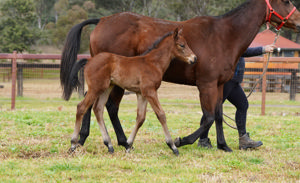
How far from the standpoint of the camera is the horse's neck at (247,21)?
231 inches

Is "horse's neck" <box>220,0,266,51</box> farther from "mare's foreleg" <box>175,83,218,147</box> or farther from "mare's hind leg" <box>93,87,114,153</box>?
"mare's hind leg" <box>93,87,114,153</box>

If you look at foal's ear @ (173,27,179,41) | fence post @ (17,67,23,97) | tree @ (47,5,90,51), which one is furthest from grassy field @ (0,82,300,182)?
tree @ (47,5,90,51)

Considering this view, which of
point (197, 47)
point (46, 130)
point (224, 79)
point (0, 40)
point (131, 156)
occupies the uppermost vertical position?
point (197, 47)

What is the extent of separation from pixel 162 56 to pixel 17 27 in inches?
1091

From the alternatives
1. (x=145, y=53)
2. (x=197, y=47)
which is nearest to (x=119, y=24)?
(x=145, y=53)

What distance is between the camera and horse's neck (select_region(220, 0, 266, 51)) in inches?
231

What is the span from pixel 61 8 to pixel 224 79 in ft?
139

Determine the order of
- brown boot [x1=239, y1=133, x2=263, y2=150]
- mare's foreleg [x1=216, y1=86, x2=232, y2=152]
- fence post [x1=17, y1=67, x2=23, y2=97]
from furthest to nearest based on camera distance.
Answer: fence post [x1=17, y1=67, x2=23, y2=97], brown boot [x1=239, y1=133, x2=263, y2=150], mare's foreleg [x1=216, y1=86, x2=232, y2=152]

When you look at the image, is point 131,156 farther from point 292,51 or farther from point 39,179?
point 292,51

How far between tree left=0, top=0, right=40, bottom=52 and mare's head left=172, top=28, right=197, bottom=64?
2705 centimetres

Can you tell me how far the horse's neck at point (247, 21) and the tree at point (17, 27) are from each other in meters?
27.0

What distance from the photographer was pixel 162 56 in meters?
5.43

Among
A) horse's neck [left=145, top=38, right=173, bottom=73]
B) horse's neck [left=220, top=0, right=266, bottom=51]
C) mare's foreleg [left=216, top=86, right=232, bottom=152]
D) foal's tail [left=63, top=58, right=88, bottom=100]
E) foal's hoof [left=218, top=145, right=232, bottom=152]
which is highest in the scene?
horse's neck [left=220, top=0, right=266, bottom=51]

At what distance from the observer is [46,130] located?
7363mm
